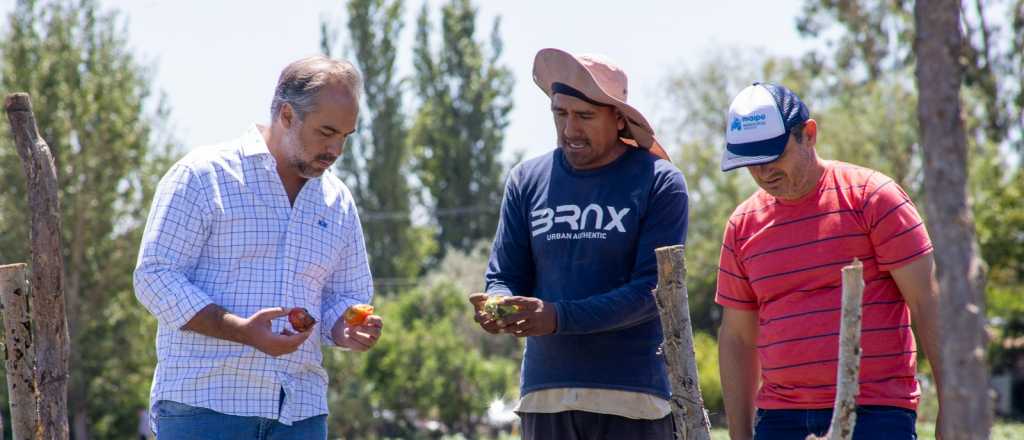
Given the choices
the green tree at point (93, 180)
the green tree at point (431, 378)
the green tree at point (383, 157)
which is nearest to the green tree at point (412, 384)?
the green tree at point (431, 378)

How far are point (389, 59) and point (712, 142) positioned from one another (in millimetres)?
Answer: 11392

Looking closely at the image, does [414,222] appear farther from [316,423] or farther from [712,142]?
[316,423]

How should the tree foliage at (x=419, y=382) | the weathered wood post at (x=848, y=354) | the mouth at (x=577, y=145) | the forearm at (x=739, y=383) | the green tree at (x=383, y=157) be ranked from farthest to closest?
the green tree at (x=383, y=157)
the tree foliage at (x=419, y=382)
the mouth at (x=577, y=145)
the forearm at (x=739, y=383)
the weathered wood post at (x=848, y=354)

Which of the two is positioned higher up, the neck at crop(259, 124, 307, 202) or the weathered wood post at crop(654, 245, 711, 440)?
the neck at crop(259, 124, 307, 202)

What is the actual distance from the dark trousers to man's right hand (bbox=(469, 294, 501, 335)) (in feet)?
1.17

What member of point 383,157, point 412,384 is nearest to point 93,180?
point 412,384

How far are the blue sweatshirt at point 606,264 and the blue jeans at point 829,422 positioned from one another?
37 cm

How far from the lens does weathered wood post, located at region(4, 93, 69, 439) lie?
405 cm

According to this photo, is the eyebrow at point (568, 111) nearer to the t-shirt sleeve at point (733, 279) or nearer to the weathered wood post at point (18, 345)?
the t-shirt sleeve at point (733, 279)

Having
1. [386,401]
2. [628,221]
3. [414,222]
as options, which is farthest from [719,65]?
[628,221]

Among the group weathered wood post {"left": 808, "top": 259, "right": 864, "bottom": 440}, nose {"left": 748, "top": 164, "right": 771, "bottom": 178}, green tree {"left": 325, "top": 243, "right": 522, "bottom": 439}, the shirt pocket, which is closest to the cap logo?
nose {"left": 748, "top": 164, "right": 771, "bottom": 178}

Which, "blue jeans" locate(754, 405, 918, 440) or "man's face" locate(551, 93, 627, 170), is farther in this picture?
"man's face" locate(551, 93, 627, 170)

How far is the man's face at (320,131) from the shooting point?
3.67m

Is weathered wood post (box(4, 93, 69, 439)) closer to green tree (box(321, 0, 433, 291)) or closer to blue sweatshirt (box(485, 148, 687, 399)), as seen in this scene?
blue sweatshirt (box(485, 148, 687, 399))
